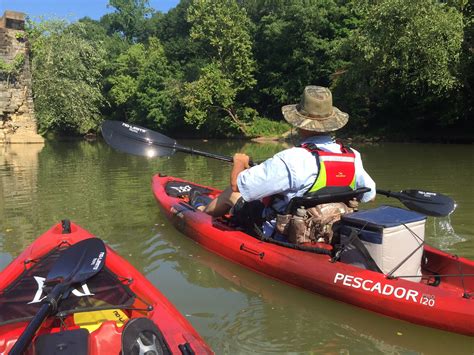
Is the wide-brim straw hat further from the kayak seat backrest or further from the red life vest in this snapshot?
the kayak seat backrest

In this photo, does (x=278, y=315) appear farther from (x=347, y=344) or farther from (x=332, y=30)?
(x=332, y=30)

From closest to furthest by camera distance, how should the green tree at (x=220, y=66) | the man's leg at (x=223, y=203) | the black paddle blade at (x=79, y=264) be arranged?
the black paddle blade at (x=79, y=264)
the man's leg at (x=223, y=203)
the green tree at (x=220, y=66)

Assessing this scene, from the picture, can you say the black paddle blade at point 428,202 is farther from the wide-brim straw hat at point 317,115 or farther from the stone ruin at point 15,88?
the stone ruin at point 15,88

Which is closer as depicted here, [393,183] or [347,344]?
[347,344]

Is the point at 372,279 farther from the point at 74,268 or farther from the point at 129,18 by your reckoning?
the point at 129,18

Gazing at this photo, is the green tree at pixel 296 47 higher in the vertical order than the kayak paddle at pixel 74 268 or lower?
higher

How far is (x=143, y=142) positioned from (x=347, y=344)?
12.6 ft

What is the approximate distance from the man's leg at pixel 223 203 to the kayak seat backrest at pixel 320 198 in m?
0.93

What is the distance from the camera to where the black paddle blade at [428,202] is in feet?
15.3

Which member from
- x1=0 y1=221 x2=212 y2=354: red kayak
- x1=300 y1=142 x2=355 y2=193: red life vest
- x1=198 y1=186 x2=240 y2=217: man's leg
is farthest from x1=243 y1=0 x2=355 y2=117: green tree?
x1=0 y1=221 x2=212 y2=354: red kayak

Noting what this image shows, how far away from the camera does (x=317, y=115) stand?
3.86 metres

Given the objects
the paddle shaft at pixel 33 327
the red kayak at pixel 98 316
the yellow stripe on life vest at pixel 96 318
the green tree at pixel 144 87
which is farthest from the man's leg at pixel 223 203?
the green tree at pixel 144 87

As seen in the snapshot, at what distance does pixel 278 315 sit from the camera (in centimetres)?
362

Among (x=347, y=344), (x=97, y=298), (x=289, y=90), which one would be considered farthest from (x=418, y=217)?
(x=289, y=90)
